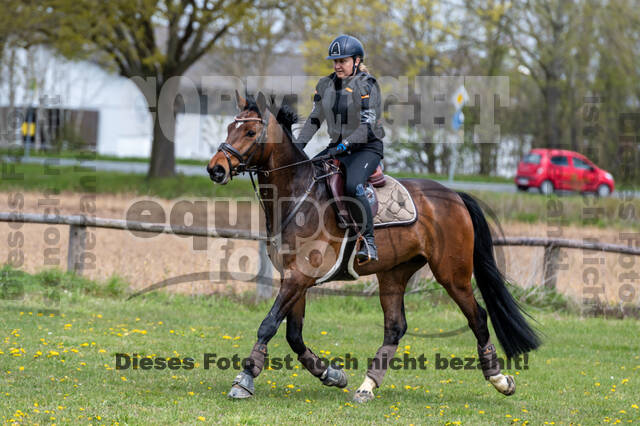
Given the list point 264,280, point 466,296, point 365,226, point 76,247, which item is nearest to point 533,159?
point 264,280

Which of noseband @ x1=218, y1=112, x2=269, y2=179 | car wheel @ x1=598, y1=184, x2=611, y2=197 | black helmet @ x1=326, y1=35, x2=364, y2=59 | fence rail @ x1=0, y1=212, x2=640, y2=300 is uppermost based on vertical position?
black helmet @ x1=326, y1=35, x2=364, y2=59

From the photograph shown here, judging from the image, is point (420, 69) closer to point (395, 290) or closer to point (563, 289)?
point (563, 289)

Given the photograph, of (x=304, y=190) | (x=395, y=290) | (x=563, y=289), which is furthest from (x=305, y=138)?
(x=563, y=289)

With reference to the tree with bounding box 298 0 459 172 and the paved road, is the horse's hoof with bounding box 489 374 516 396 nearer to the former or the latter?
the paved road

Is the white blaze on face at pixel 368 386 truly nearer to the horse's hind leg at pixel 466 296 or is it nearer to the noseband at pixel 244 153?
the horse's hind leg at pixel 466 296

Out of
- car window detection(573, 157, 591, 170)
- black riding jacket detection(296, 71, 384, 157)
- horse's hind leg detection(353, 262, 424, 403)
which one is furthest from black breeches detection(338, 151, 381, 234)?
car window detection(573, 157, 591, 170)

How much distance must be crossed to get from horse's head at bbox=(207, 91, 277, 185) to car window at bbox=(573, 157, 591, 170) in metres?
21.8

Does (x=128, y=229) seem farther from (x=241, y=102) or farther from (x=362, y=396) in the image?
(x=362, y=396)

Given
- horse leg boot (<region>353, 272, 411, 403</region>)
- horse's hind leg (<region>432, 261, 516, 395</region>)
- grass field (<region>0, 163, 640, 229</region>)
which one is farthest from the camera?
grass field (<region>0, 163, 640, 229</region>)

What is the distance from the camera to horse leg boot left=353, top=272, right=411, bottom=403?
6441 mm

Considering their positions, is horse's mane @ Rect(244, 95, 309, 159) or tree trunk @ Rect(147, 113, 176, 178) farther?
tree trunk @ Rect(147, 113, 176, 178)

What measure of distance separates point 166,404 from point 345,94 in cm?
282

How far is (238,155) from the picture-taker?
576 cm

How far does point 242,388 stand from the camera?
5.73 meters
